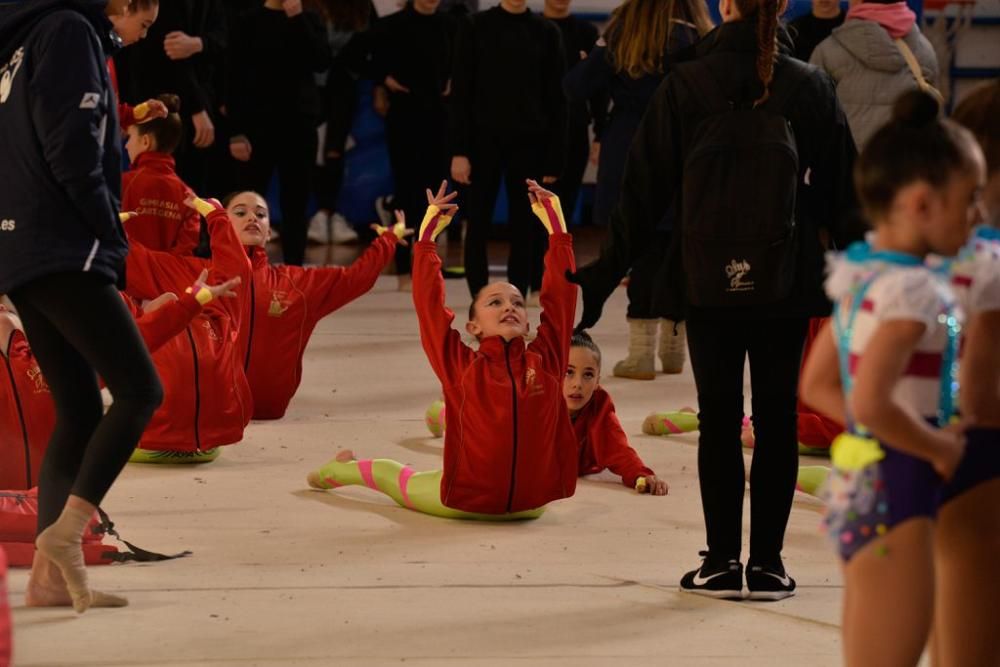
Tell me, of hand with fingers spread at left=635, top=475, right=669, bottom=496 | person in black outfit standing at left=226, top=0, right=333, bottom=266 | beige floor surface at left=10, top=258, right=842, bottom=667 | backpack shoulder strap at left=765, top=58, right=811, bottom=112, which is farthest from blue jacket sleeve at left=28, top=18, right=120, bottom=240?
person in black outfit standing at left=226, top=0, right=333, bottom=266

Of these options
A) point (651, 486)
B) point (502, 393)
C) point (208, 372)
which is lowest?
point (651, 486)

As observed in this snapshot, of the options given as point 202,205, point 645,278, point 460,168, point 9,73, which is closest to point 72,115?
point 9,73

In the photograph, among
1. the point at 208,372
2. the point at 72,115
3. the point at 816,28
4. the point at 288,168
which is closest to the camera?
the point at 72,115

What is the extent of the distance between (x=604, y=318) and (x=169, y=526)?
190 inches

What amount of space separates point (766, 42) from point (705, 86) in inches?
7.4

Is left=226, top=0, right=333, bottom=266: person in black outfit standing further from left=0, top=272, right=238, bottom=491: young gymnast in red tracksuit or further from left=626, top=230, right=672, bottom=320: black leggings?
left=0, top=272, right=238, bottom=491: young gymnast in red tracksuit

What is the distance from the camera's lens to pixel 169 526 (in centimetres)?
507

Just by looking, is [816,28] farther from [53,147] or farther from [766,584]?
[53,147]

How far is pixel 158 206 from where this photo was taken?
657 centimetres

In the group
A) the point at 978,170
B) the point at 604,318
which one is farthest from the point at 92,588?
the point at 604,318

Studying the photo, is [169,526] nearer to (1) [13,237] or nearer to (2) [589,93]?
(1) [13,237]

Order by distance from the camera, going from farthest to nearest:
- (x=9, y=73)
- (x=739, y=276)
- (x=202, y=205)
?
(x=202, y=205)
(x=739, y=276)
(x=9, y=73)

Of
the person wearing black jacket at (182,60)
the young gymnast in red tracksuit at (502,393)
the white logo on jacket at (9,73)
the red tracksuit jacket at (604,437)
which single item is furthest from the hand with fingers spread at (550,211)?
the person wearing black jacket at (182,60)

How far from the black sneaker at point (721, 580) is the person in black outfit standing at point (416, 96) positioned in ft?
19.6
